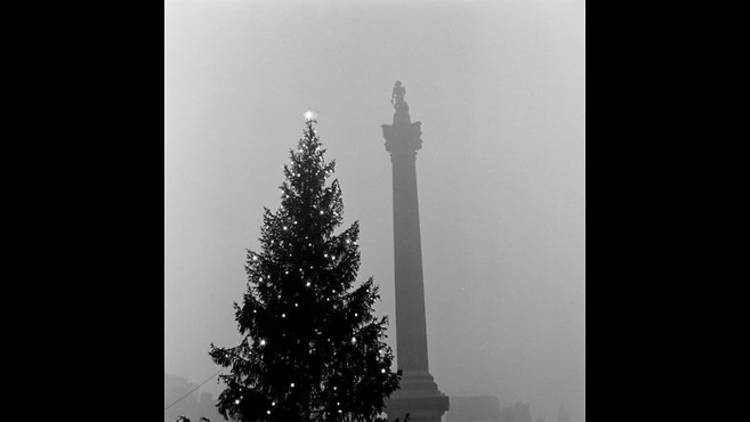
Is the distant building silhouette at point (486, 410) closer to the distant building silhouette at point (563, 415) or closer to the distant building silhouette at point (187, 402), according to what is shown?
the distant building silhouette at point (563, 415)

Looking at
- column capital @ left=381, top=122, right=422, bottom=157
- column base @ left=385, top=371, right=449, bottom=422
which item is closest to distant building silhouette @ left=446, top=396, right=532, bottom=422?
column base @ left=385, top=371, right=449, bottom=422

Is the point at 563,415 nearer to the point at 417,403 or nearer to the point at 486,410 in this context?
the point at 486,410

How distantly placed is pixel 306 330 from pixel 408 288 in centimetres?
1361

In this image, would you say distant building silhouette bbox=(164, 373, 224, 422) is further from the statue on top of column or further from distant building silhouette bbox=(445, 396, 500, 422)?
the statue on top of column

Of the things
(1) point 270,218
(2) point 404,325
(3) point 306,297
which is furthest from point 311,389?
(2) point 404,325

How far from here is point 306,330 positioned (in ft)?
51.6

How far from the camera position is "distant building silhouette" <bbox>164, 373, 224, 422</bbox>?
184 feet

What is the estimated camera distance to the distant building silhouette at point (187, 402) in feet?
184

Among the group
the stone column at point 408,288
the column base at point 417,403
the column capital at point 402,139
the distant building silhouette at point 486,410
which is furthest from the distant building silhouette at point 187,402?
the column capital at point 402,139
